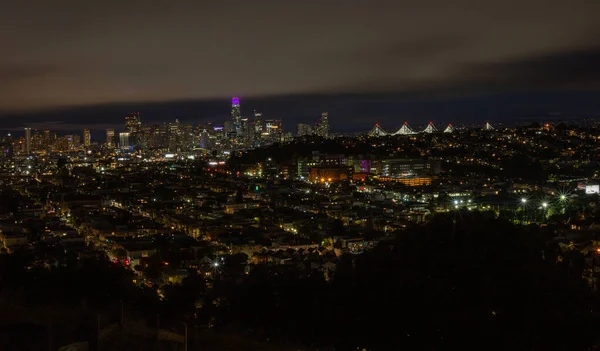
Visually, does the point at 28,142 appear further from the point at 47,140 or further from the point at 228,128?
the point at 228,128

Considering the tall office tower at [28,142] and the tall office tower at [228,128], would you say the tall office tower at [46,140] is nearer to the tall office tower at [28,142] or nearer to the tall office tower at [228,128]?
the tall office tower at [28,142]

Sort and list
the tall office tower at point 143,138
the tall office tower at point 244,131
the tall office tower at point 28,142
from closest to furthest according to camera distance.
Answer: the tall office tower at point 28,142
the tall office tower at point 244,131
the tall office tower at point 143,138

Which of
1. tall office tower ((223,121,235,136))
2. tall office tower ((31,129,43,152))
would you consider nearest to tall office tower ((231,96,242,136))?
tall office tower ((223,121,235,136))

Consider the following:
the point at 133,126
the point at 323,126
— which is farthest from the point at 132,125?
the point at 323,126

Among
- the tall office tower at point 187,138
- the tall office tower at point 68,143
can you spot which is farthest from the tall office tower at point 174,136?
the tall office tower at point 68,143

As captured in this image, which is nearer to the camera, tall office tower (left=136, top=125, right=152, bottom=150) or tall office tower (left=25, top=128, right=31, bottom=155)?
tall office tower (left=25, top=128, right=31, bottom=155)

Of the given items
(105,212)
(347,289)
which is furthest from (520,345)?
(105,212)

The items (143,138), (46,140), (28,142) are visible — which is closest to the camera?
(28,142)

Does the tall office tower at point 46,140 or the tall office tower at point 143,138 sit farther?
the tall office tower at point 143,138

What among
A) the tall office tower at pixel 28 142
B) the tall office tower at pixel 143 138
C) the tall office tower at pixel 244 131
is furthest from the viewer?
the tall office tower at pixel 143 138

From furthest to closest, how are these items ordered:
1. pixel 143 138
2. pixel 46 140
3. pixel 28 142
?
1. pixel 143 138
2. pixel 46 140
3. pixel 28 142

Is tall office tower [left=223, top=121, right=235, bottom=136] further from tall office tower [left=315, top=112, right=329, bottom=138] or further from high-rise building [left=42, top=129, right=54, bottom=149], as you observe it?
high-rise building [left=42, top=129, right=54, bottom=149]
